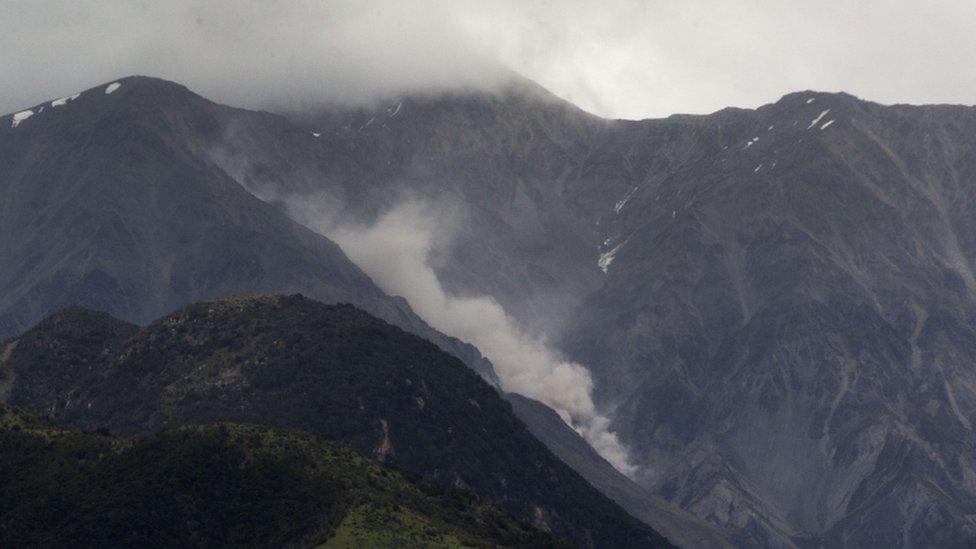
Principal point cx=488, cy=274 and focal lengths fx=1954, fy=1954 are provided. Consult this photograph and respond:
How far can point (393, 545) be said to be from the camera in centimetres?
19575

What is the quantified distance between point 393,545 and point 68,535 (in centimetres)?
3316

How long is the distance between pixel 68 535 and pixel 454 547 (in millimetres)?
39170

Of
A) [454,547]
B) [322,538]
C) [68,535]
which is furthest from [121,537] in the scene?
[454,547]

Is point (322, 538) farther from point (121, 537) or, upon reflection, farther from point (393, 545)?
point (121, 537)

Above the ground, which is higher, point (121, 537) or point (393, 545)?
point (393, 545)

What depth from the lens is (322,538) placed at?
194750mm

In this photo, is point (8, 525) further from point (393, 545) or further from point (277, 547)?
point (393, 545)

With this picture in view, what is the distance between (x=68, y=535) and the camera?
19812 cm

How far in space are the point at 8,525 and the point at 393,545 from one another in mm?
39491

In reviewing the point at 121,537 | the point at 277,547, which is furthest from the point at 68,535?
the point at 277,547

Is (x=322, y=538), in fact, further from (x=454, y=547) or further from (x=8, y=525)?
(x=8, y=525)

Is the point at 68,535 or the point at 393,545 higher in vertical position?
the point at 393,545

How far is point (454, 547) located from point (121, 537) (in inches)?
1342

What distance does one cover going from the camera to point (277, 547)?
199 meters
